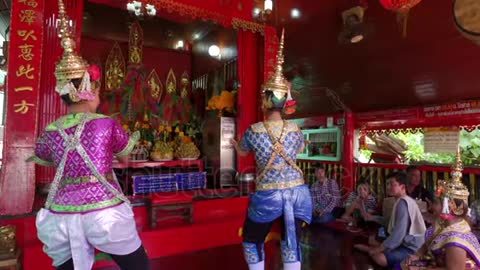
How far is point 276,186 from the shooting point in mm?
2420

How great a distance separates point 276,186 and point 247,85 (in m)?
2.63

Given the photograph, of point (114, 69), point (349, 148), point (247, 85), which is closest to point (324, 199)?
point (349, 148)

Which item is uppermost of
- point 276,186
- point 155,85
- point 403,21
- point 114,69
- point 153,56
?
point 153,56

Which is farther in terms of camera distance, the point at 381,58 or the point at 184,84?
the point at 184,84

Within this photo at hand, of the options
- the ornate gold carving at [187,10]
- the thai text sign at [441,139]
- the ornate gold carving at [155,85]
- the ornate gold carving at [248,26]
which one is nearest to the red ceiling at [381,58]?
the thai text sign at [441,139]

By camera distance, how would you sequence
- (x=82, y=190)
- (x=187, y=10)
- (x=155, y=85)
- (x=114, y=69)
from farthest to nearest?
(x=155, y=85), (x=114, y=69), (x=187, y=10), (x=82, y=190)

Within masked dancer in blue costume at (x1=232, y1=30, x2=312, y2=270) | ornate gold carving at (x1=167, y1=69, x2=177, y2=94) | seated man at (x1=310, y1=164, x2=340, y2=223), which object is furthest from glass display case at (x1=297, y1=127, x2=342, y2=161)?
masked dancer in blue costume at (x1=232, y1=30, x2=312, y2=270)

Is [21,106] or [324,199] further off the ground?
[21,106]

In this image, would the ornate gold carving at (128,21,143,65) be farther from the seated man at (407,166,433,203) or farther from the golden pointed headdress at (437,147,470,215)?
the golden pointed headdress at (437,147,470,215)

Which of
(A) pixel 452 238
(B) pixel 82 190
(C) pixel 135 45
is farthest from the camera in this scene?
(C) pixel 135 45

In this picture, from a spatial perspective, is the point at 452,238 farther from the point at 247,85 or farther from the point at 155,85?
the point at 155,85

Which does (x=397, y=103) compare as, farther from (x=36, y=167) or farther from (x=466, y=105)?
(x=36, y=167)

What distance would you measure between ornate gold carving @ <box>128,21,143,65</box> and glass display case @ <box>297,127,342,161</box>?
3869mm

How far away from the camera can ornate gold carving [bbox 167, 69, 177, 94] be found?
643 cm
